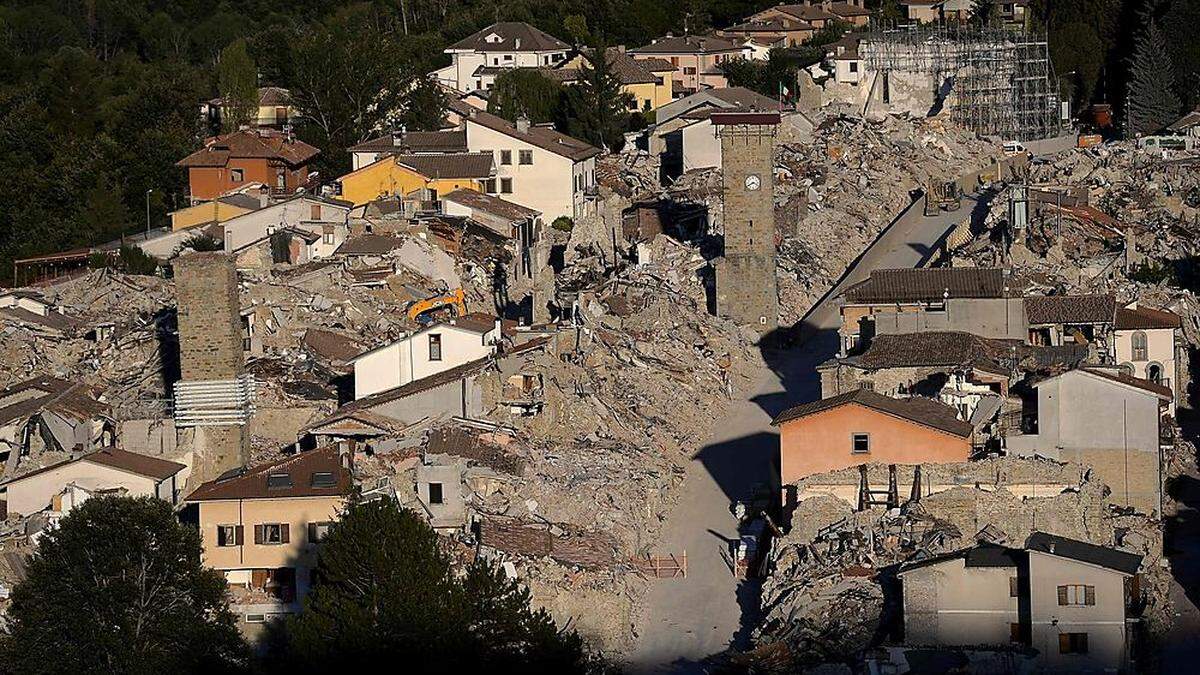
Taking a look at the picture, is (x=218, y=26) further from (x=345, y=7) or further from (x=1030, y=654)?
(x=1030, y=654)

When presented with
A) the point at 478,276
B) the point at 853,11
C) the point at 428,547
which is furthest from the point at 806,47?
the point at 428,547

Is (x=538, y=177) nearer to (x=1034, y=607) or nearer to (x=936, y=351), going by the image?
(x=936, y=351)

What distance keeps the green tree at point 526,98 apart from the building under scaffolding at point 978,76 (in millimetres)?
10424

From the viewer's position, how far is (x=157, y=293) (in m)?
48.8

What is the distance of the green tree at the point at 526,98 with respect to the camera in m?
66.3

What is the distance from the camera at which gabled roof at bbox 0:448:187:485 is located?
3531 centimetres

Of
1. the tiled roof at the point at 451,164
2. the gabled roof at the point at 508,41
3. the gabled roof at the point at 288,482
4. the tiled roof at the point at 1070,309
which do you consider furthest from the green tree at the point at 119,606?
the gabled roof at the point at 508,41

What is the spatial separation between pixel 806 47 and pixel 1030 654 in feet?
175

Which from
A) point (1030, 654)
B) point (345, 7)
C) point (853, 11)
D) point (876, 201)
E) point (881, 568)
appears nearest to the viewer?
point (1030, 654)

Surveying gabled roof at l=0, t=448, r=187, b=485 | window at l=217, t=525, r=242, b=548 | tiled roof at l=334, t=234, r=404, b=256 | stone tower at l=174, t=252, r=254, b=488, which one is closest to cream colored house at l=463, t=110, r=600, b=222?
tiled roof at l=334, t=234, r=404, b=256

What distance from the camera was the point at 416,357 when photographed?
3853cm

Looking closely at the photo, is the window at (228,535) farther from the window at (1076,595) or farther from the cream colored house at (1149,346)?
the cream colored house at (1149,346)

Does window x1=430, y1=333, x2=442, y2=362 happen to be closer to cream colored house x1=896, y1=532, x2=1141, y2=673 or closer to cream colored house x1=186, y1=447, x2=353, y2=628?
cream colored house x1=186, y1=447, x2=353, y2=628

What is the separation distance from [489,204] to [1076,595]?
84.9 ft
